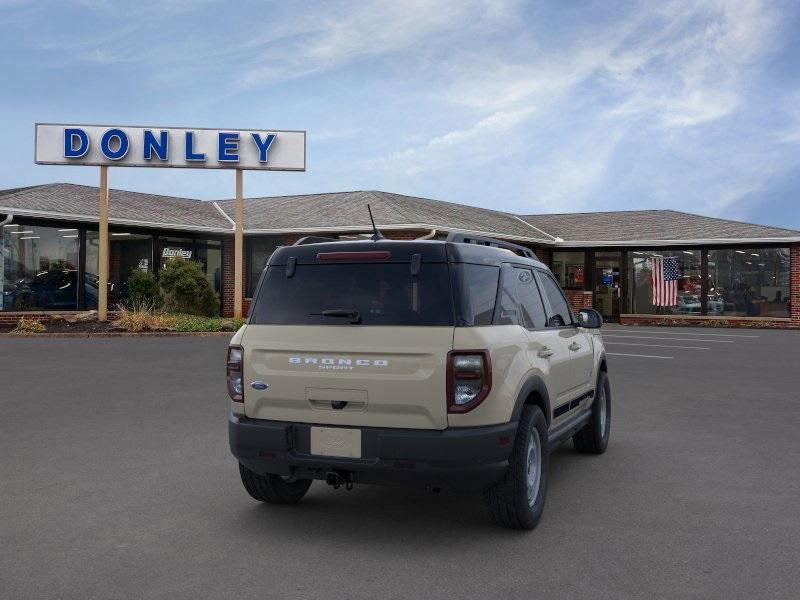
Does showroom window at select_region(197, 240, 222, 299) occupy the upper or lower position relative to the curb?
upper

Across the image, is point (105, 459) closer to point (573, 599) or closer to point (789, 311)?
point (573, 599)

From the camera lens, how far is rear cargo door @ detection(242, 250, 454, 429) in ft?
15.0

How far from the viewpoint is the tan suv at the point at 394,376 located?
4.54 meters

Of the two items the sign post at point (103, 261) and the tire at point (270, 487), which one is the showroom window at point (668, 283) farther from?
the tire at point (270, 487)

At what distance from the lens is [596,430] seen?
7156 mm

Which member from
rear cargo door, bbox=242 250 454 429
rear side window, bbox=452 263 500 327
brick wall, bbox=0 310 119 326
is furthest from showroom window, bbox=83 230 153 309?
rear side window, bbox=452 263 500 327

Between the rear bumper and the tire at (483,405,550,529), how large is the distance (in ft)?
0.62

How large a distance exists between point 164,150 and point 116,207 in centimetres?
476

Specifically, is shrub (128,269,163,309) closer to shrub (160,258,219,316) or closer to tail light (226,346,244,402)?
shrub (160,258,219,316)

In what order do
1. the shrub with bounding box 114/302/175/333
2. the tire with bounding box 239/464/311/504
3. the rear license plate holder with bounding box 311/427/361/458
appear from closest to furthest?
the rear license plate holder with bounding box 311/427/361/458 → the tire with bounding box 239/464/311/504 → the shrub with bounding box 114/302/175/333

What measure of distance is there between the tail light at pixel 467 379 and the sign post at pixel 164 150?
20.0 m

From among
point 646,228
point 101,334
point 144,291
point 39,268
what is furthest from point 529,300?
point 646,228

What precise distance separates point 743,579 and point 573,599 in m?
1.00

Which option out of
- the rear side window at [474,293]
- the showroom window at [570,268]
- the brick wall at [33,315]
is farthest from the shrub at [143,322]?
the rear side window at [474,293]
